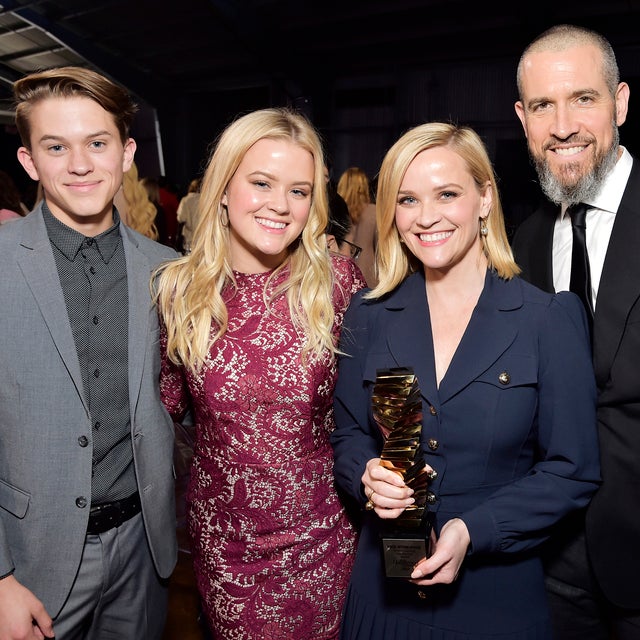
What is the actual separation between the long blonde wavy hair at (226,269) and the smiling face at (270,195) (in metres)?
0.03

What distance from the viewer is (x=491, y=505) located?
1.27 m

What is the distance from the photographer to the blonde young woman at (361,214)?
475 centimetres

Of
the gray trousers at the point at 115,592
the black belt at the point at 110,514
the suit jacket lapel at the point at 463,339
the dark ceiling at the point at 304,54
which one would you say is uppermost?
the dark ceiling at the point at 304,54

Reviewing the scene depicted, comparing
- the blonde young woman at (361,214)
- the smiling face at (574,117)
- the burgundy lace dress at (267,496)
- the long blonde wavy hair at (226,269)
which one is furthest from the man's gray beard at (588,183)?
the blonde young woman at (361,214)

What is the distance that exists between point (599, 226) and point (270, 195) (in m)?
0.87

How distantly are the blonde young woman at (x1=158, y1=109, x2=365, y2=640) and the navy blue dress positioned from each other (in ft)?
0.59

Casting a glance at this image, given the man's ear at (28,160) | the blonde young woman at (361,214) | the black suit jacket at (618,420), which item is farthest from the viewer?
the blonde young woman at (361,214)

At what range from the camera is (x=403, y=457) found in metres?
1.13

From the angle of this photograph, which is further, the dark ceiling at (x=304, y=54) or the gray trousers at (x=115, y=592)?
the dark ceiling at (x=304, y=54)

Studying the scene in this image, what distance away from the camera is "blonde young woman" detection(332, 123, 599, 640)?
1.27m

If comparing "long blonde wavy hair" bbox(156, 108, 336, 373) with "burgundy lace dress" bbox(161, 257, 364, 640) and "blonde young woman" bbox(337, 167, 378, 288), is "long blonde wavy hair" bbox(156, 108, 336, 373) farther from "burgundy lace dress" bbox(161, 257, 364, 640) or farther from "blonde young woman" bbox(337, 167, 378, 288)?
Answer: "blonde young woman" bbox(337, 167, 378, 288)

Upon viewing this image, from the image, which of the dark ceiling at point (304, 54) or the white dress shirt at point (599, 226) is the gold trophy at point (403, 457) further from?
the dark ceiling at point (304, 54)

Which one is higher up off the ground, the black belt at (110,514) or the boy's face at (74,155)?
the boy's face at (74,155)

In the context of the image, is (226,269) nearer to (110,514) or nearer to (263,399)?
(263,399)
